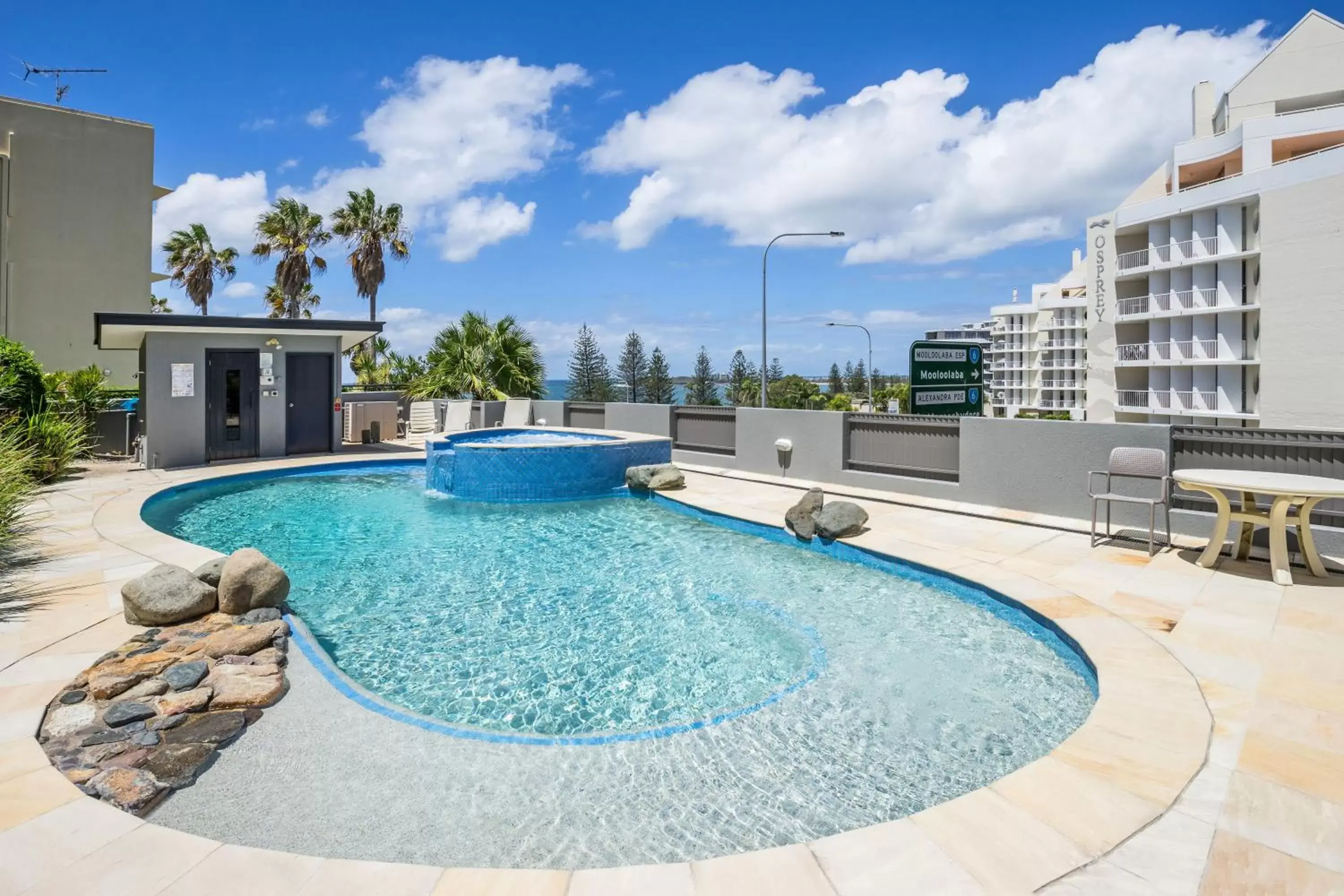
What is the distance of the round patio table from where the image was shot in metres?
5.36

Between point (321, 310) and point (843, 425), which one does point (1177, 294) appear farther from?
A: point (321, 310)

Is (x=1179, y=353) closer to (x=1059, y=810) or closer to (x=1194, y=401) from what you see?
(x=1194, y=401)

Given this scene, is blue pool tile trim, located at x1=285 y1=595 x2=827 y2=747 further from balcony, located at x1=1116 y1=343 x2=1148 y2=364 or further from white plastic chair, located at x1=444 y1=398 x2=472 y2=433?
balcony, located at x1=1116 y1=343 x2=1148 y2=364

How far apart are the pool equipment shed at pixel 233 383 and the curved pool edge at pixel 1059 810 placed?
14.3 metres

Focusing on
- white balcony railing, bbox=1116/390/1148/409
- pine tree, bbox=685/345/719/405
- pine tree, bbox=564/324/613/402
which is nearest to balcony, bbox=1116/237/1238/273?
white balcony railing, bbox=1116/390/1148/409

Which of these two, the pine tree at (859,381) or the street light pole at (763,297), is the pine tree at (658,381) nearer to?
the street light pole at (763,297)

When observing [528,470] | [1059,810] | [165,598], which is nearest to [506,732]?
[1059,810]

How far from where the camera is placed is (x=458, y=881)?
7.57 feet

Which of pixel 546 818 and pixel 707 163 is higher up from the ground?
pixel 707 163

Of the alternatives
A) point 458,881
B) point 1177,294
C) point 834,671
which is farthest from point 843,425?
point 1177,294

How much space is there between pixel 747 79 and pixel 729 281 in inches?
698

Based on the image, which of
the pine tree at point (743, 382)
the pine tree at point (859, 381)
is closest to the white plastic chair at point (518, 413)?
the pine tree at point (743, 382)

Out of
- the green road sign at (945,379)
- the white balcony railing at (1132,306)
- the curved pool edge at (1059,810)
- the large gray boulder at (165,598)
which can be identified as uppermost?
the white balcony railing at (1132,306)

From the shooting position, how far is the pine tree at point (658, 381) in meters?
43.4
